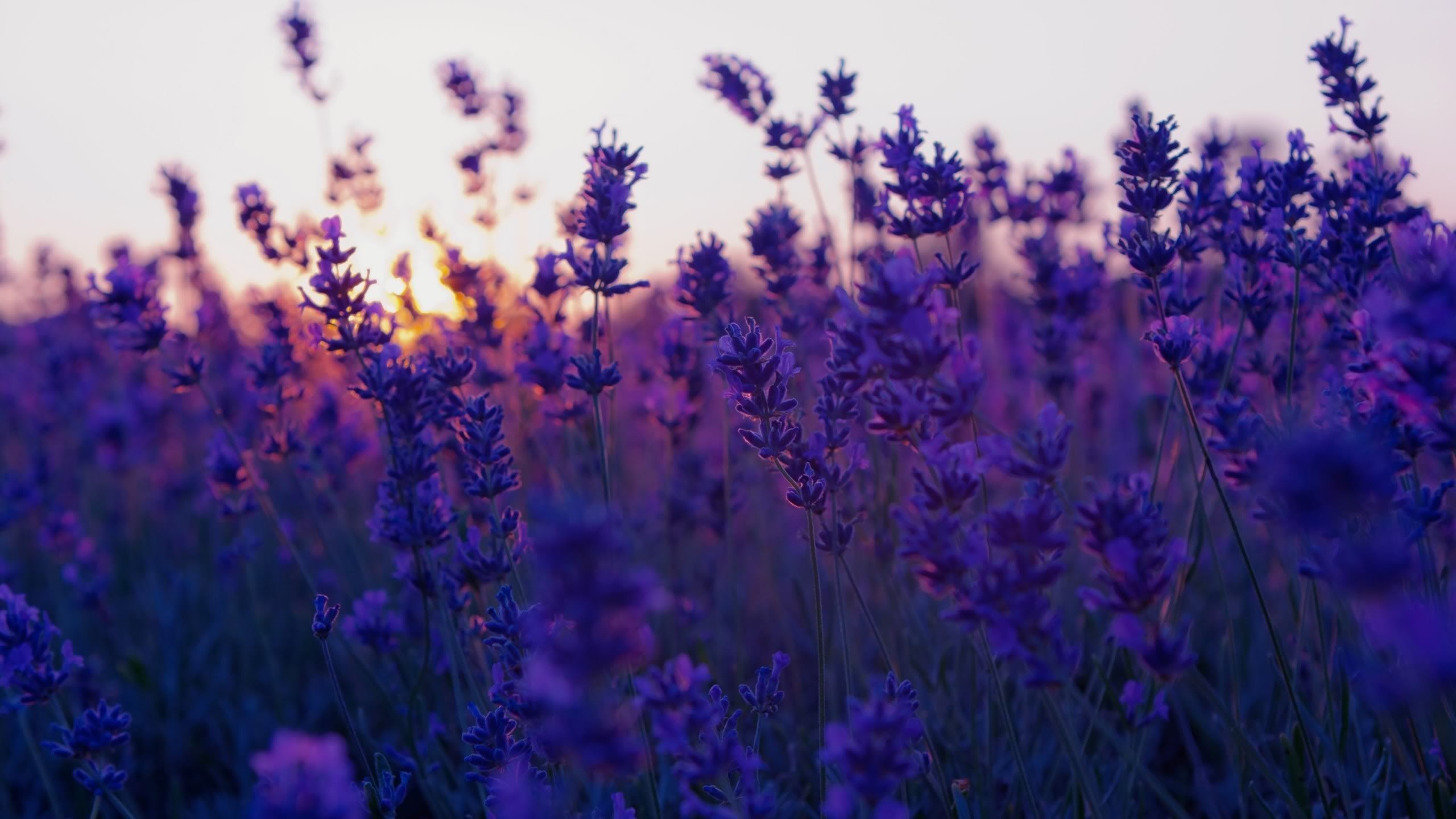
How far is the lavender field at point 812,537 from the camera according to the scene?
1.27 meters

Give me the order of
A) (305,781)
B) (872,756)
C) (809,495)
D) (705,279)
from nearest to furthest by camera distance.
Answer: (305,781)
(872,756)
(809,495)
(705,279)

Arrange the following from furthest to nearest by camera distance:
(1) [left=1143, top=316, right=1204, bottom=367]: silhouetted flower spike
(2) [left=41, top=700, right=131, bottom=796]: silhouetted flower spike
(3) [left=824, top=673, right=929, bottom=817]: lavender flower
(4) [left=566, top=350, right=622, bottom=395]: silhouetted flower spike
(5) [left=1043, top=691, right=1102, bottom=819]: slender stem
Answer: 1. (4) [left=566, top=350, right=622, bottom=395]: silhouetted flower spike
2. (2) [left=41, top=700, right=131, bottom=796]: silhouetted flower spike
3. (1) [left=1143, top=316, right=1204, bottom=367]: silhouetted flower spike
4. (5) [left=1043, top=691, right=1102, bottom=819]: slender stem
5. (3) [left=824, top=673, right=929, bottom=817]: lavender flower

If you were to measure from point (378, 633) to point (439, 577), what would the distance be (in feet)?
1.86

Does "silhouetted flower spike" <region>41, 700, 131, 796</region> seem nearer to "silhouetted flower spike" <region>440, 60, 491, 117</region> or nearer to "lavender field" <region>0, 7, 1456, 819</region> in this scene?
"lavender field" <region>0, 7, 1456, 819</region>

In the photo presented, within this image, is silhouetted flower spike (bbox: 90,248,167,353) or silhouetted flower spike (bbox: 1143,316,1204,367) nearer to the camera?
silhouetted flower spike (bbox: 1143,316,1204,367)

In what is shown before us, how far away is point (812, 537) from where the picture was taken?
5.89 feet

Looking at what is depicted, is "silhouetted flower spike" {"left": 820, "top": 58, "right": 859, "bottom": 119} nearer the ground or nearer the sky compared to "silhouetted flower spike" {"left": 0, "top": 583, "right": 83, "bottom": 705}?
nearer the sky

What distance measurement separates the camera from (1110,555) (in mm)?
1252

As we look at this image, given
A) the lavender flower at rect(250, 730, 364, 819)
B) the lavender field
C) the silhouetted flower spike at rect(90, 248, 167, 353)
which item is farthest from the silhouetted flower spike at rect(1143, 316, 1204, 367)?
the silhouetted flower spike at rect(90, 248, 167, 353)

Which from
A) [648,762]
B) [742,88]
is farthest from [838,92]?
[648,762]

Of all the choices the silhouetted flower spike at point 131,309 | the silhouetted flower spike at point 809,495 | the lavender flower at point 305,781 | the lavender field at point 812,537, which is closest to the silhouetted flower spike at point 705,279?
the lavender field at point 812,537

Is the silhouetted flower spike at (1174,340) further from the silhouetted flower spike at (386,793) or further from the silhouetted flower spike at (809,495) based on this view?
the silhouetted flower spike at (386,793)

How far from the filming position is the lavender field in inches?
49.8

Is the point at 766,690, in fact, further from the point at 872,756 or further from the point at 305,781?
the point at 305,781
